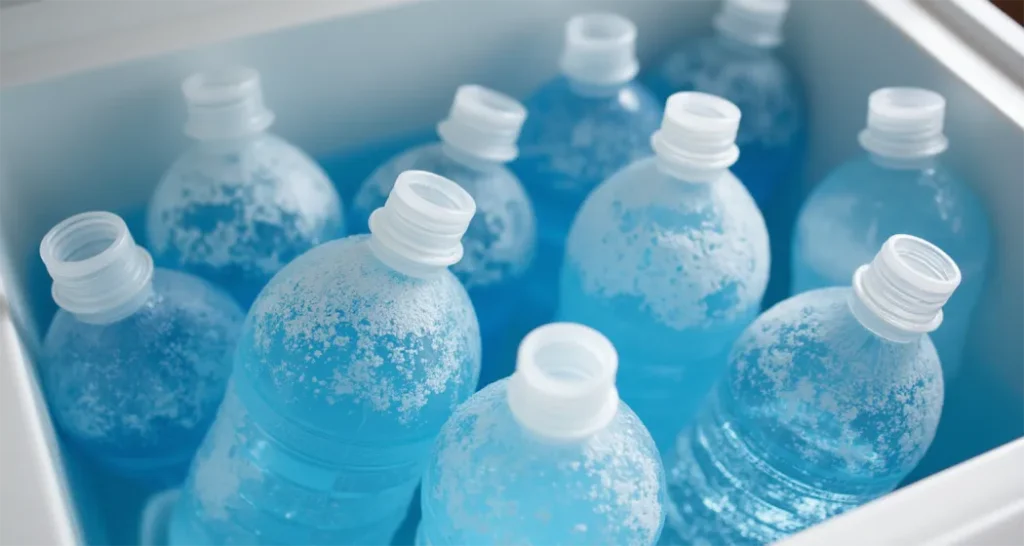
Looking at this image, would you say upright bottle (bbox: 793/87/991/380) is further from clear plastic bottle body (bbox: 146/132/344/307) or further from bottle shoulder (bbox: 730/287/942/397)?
clear plastic bottle body (bbox: 146/132/344/307)

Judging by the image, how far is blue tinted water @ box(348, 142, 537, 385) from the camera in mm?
831

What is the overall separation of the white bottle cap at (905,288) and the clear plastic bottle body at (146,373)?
1.66ft

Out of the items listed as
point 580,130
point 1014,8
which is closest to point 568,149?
point 580,130

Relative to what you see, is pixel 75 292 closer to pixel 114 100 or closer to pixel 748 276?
pixel 114 100

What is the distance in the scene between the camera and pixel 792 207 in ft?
3.61

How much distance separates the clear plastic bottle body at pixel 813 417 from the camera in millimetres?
677

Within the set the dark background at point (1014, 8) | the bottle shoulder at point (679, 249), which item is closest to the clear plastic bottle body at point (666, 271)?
the bottle shoulder at point (679, 249)

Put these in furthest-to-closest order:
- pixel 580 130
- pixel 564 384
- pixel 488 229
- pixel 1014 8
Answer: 1. pixel 1014 8
2. pixel 580 130
3. pixel 488 229
4. pixel 564 384

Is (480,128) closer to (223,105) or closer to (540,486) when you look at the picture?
(223,105)

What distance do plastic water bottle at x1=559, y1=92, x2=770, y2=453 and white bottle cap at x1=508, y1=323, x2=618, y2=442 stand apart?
9.0 inches

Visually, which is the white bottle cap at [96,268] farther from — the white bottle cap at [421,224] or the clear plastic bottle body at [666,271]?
the clear plastic bottle body at [666,271]

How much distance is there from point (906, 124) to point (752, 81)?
8.1 inches

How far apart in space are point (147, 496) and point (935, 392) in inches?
26.2

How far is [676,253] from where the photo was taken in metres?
0.74
